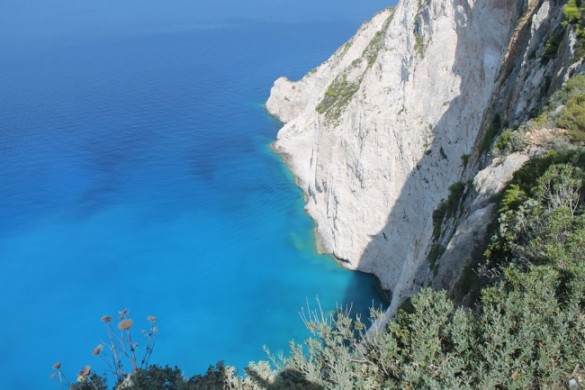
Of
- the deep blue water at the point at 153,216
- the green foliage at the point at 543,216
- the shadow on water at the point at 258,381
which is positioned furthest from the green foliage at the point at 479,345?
the deep blue water at the point at 153,216

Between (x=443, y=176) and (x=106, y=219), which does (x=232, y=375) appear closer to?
(x=443, y=176)

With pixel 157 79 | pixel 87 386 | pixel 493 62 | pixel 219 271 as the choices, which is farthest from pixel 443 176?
pixel 157 79

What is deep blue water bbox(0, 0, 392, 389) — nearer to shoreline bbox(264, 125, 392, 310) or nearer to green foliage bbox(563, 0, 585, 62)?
shoreline bbox(264, 125, 392, 310)

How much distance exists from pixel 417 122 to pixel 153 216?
2036cm

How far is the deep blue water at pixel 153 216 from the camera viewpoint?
85.9 ft

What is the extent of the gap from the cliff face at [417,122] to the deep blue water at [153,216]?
3161 millimetres

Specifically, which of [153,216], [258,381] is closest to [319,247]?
[153,216]

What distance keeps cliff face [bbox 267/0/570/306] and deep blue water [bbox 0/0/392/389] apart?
3.16m

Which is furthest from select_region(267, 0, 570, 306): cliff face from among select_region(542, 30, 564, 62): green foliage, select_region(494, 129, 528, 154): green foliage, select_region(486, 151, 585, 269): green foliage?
select_region(486, 151, 585, 269): green foliage

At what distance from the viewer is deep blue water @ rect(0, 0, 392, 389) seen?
2617 centimetres

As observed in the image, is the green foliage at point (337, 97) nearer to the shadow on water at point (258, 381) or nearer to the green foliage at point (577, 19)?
the green foliage at point (577, 19)

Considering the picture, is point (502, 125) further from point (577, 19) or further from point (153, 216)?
point (153, 216)

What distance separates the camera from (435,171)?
25.2m

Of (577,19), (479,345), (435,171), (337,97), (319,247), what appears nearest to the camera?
(479,345)
